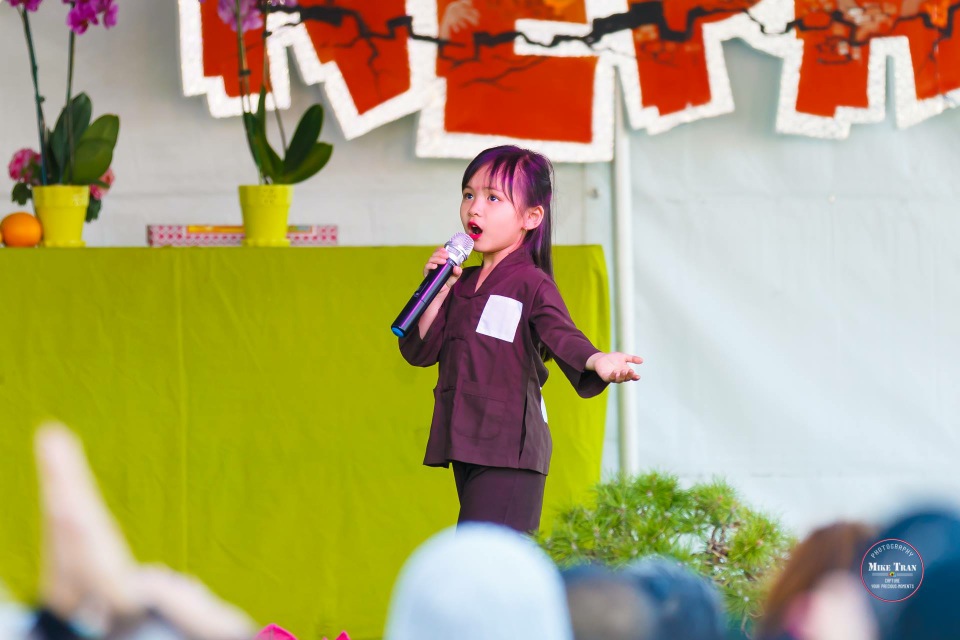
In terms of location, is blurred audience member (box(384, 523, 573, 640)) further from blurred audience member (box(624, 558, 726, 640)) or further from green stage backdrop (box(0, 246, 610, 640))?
green stage backdrop (box(0, 246, 610, 640))

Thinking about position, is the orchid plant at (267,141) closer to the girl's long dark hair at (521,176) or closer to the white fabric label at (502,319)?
the girl's long dark hair at (521,176)

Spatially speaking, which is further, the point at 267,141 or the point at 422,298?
the point at 267,141

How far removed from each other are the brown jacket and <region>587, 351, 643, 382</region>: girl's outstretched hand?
157 mm

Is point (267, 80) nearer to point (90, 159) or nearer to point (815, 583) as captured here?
point (90, 159)

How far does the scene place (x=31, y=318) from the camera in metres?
2.20

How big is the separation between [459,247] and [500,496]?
0.36 m

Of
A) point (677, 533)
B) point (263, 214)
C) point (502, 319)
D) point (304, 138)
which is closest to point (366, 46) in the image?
point (304, 138)

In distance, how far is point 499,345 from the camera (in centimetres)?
163

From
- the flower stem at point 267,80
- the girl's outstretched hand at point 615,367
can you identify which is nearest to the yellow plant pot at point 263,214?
the flower stem at point 267,80

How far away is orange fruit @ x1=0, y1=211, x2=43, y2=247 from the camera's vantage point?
2277 millimetres

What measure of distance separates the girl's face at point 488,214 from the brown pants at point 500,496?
342mm

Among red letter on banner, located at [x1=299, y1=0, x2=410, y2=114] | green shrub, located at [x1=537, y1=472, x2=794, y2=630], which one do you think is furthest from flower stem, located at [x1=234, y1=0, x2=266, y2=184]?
green shrub, located at [x1=537, y1=472, x2=794, y2=630]

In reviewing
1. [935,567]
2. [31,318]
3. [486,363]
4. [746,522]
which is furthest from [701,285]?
[935,567]

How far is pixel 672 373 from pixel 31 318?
1528 millimetres
